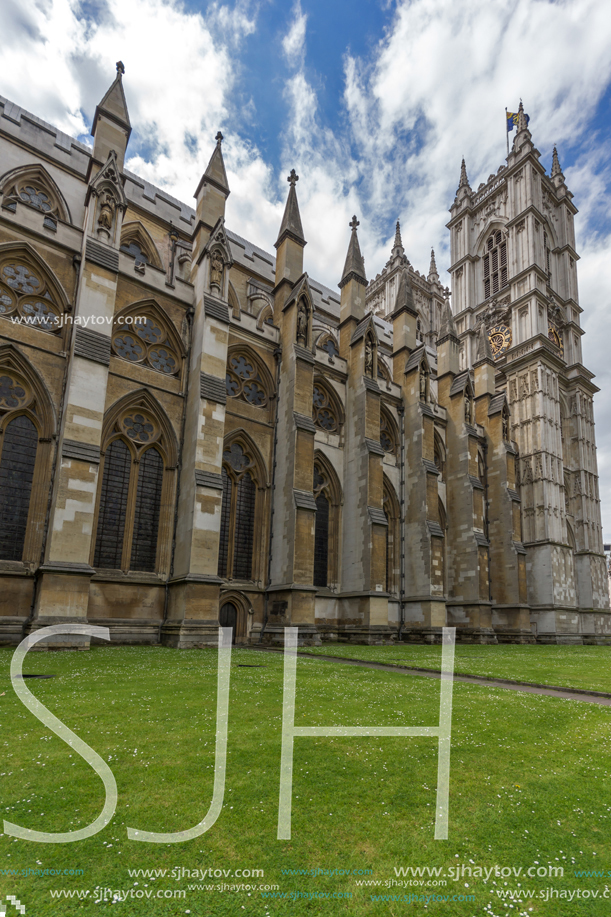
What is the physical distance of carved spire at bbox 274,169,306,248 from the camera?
2250 cm

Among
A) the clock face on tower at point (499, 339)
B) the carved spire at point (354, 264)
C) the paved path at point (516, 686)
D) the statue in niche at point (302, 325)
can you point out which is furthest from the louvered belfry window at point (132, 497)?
the clock face on tower at point (499, 339)

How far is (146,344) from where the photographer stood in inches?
698

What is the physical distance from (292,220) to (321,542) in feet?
46.4

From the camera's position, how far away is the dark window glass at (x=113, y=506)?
15.7 metres

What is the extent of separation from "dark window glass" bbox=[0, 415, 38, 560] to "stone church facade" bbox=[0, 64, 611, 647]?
56 mm

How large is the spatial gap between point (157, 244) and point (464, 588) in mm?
22181

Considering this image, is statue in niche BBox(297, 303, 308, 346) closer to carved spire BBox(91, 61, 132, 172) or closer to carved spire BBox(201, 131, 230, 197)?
carved spire BBox(201, 131, 230, 197)

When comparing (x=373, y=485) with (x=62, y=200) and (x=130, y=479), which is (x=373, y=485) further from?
(x=62, y=200)

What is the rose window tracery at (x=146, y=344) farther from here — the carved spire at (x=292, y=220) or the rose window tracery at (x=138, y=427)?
the carved spire at (x=292, y=220)

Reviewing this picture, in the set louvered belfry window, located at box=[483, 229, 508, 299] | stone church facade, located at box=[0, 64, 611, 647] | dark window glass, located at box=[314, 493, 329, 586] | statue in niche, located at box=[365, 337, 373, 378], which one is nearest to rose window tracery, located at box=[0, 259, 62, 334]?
stone church facade, located at box=[0, 64, 611, 647]

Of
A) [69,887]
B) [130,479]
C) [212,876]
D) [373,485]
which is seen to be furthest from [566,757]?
[373,485]

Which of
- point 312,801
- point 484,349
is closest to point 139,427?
point 312,801

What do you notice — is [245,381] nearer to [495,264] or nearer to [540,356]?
[540,356]

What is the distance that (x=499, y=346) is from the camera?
37.8 meters
